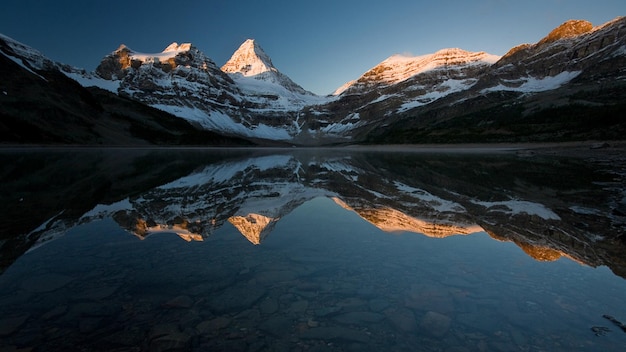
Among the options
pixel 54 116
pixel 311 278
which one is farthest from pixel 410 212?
pixel 54 116

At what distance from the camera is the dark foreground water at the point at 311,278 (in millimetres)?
6578

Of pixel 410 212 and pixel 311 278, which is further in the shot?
pixel 410 212

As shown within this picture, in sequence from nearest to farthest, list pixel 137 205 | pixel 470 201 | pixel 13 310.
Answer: pixel 13 310, pixel 137 205, pixel 470 201

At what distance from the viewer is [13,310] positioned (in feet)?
23.4

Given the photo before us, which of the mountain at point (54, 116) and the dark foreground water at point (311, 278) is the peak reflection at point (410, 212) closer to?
the dark foreground water at point (311, 278)

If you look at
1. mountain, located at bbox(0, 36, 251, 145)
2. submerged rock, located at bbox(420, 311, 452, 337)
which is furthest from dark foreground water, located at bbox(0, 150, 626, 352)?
mountain, located at bbox(0, 36, 251, 145)

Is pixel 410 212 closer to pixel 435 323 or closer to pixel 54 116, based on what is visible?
pixel 435 323

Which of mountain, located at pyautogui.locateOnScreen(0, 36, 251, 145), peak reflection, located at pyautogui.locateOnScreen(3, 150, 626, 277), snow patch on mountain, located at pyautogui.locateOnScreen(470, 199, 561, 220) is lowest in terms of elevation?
snow patch on mountain, located at pyautogui.locateOnScreen(470, 199, 561, 220)

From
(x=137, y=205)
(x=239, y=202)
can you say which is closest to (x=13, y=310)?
(x=137, y=205)

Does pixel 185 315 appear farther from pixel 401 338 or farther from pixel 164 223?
pixel 164 223

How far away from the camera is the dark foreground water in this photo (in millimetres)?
6578

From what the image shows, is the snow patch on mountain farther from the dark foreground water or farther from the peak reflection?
the dark foreground water

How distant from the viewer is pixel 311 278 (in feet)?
30.9

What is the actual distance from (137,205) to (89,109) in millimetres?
167041
